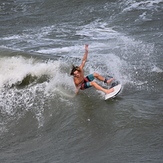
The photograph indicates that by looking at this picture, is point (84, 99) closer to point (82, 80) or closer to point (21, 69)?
point (82, 80)

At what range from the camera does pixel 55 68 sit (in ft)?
35.1

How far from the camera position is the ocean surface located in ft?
19.1

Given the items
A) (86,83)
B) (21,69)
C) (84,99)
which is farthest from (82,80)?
(21,69)

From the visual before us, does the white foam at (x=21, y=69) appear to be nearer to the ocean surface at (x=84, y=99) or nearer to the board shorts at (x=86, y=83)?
the ocean surface at (x=84, y=99)

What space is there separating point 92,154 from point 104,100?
276 centimetres

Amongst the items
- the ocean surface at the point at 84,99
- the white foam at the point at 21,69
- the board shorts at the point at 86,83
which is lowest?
the ocean surface at the point at 84,99

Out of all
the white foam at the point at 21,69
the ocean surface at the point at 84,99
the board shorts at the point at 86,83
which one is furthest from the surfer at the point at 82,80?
the white foam at the point at 21,69

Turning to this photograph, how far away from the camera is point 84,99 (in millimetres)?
8453

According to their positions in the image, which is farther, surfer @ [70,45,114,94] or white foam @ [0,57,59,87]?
white foam @ [0,57,59,87]

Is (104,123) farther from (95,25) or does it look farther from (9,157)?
(95,25)

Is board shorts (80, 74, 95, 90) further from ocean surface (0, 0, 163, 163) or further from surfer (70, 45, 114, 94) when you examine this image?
ocean surface (0, 0, 163, 163)

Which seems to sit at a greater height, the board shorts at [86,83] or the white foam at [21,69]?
the board shorts at [86,83]

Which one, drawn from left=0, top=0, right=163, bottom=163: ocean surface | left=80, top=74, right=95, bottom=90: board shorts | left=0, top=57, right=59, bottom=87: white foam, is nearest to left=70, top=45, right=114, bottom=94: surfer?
left=80, top=74, right=95, bottom=90: board shorts

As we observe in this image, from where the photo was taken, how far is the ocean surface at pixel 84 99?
5816 millimetres
